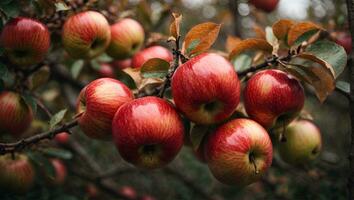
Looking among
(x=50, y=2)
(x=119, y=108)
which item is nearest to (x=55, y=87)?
(x=50, y=2)

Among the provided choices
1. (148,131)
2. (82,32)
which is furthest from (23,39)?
(148,131)

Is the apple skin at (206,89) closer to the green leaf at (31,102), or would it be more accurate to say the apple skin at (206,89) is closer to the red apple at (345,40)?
the green leaf at (31,102)

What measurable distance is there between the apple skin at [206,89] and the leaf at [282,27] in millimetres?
338

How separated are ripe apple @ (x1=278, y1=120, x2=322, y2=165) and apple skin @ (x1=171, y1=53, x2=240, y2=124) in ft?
1.63

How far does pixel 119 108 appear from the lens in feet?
4.45

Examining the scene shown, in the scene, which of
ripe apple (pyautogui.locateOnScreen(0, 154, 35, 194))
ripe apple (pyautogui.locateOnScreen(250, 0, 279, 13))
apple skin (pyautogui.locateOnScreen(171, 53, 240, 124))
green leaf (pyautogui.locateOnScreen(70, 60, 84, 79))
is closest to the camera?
apple skin (pyautogui.locateOnScreen(171, 53, 240, 124))

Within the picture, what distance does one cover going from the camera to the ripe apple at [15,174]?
1774mm

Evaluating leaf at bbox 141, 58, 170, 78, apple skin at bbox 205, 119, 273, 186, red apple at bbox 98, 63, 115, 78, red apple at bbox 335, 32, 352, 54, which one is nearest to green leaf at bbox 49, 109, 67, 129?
leaf at bbox 141, 58, 170, 78

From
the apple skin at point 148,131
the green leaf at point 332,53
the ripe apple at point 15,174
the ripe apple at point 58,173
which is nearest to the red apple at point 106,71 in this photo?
the ripe apple at point 58,173

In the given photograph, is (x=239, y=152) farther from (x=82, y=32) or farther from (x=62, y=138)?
(x=62, y=138)

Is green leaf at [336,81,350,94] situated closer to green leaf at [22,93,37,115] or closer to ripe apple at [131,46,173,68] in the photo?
ripe apple at [131,46,173,68]

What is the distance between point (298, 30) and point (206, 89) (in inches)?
19.7

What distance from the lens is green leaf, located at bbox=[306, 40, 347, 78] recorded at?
4.42 feet

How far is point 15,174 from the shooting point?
178cm
